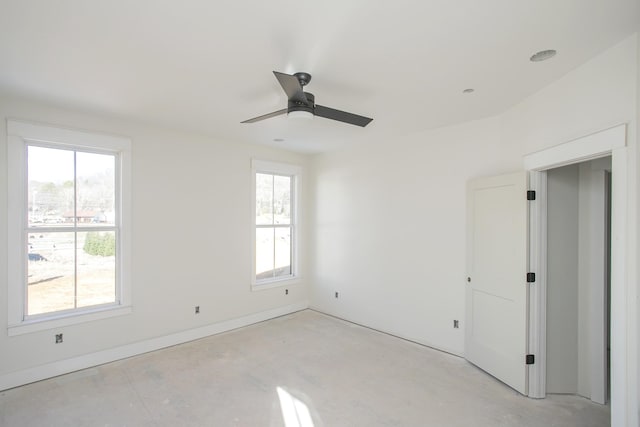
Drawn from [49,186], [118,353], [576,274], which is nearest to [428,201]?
[576,274]

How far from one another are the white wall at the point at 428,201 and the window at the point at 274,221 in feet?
1.47

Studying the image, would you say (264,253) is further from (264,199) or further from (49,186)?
(49,186)

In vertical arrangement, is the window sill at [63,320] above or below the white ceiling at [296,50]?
below

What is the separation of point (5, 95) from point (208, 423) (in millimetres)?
3464

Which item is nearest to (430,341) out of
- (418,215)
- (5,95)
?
(418,215)

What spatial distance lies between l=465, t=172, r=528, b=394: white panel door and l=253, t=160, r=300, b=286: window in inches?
117

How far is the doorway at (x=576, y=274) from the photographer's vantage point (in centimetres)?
288

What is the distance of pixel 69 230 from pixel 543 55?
461 centimetres

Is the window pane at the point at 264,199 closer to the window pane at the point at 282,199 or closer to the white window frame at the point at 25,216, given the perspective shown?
the window pane at the point at 282,199

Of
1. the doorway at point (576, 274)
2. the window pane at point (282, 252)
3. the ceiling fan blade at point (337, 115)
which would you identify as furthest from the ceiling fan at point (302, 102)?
the window pane at point (282, 252)

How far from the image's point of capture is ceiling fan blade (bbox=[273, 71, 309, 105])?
6.69 ft

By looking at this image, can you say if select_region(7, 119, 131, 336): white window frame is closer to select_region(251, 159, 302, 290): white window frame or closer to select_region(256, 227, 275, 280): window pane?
select_region(251, 159, 302, 290): white window frame

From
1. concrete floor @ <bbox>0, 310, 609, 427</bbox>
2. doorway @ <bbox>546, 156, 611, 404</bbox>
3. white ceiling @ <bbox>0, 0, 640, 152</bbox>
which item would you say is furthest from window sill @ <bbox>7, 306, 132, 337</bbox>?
doorway @ <bbox>546, 156, 611, 404</bbox>

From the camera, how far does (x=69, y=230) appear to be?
Answer: 3.48 m
